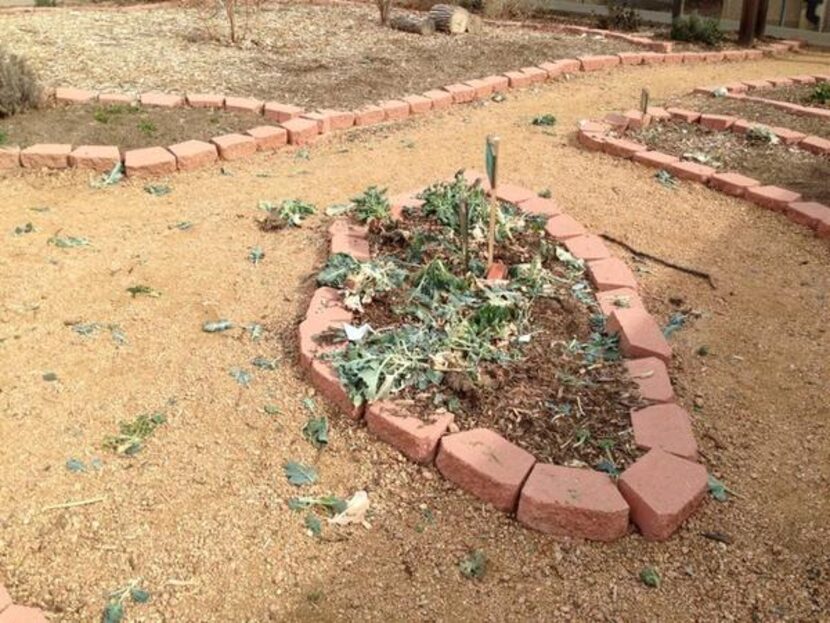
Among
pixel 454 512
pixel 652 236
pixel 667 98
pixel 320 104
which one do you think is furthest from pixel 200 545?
pixel 667 98

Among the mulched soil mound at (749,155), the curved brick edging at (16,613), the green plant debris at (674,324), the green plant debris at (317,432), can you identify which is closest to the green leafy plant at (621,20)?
the mulched soil mound at (749,155)

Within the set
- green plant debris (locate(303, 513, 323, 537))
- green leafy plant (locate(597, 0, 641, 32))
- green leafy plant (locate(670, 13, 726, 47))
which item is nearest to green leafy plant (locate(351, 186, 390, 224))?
green plant debris (locate(303, 513, 323, 537))

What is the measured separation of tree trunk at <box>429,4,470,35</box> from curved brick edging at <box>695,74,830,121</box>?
8.59 feet

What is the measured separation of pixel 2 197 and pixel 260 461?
2.58 meters

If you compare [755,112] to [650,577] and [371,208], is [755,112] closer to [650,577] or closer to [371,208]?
[371,208]

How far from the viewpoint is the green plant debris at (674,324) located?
3066 millimetres

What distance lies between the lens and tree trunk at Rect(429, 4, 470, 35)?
25.0 feet

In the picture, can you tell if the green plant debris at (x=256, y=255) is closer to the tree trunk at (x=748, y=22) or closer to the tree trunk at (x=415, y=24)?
the tree trunk at (x=415, y=24)

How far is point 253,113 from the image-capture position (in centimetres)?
514

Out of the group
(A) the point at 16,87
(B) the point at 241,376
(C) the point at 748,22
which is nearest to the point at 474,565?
(B) the point at 241,376

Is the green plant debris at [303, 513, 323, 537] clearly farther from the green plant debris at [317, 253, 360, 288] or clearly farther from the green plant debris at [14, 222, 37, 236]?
the green plant debris at [14, 222, 37, 236]

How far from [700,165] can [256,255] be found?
8.91 ft

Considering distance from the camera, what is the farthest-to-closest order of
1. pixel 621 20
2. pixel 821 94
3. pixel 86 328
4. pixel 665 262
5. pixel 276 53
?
pixel 621 20
pixel 276 53
pixel 821 94
pixel 665 262
pixel 86 328

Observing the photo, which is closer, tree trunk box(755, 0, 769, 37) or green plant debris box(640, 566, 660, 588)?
green plant debris box(640, 566, 660, 588)
